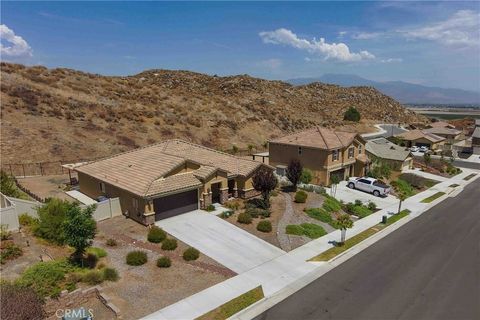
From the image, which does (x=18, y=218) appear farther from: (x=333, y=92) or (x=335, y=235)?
(x=333, y=92)

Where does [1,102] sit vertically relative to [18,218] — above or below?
above

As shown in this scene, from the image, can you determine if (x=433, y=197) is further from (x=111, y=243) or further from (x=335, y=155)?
(x=111, y=243)

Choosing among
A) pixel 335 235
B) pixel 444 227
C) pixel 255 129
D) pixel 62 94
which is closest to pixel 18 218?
pixel 335 235

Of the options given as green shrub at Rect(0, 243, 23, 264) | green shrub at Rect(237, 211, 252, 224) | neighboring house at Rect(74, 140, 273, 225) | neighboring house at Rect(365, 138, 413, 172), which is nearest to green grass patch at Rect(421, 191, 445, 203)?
neighboring house at Rect(365, 138, 413, 172)

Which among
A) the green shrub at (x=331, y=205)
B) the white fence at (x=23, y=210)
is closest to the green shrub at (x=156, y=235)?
the white fence at (x=23, y=210)

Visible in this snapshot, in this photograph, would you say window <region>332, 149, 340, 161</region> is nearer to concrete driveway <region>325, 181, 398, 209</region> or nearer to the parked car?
the parked car
